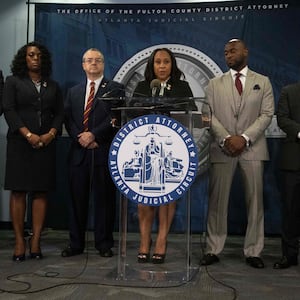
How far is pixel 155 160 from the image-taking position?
2912mm

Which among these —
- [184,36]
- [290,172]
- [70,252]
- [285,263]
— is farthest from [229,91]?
[70,252]

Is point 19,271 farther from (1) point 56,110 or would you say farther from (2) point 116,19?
(2) point 116,19

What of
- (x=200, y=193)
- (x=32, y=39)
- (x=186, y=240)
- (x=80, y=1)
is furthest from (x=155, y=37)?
(x=186, y=240)

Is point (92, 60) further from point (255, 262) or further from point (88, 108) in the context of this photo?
point (255, 262)

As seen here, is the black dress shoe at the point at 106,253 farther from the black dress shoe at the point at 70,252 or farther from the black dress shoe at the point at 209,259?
the black dress shoe at the point at 209,259

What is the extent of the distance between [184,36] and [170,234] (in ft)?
7.61

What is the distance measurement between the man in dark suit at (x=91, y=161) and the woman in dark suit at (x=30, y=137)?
0.19 m

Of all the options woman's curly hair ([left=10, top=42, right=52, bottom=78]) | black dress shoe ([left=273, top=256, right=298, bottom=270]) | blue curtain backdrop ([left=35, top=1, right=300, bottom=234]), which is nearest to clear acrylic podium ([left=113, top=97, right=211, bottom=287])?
black dress shoe ([left=273, top=256, right=298, bottom=270])

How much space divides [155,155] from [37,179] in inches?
44.7

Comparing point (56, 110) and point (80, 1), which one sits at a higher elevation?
point (80, 1)

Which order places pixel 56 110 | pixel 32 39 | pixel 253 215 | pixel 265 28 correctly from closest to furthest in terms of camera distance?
pixel 253 215 < pixel 56 110 < pixel 265 28 < pixel 32 39

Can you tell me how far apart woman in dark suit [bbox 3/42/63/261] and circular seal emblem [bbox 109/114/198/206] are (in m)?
0.93

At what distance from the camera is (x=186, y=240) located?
3.06 metres

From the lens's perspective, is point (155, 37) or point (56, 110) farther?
point (155, 37)
